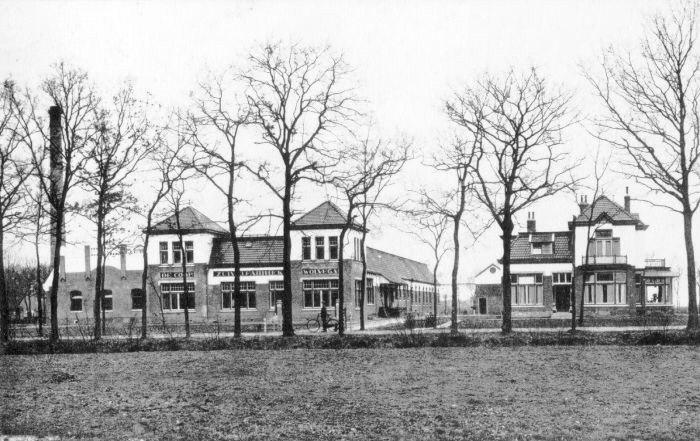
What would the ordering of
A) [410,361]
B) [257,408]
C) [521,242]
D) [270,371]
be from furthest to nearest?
1. [521,242]
2. [410,361]
3. [270,371]
4. [257,408]

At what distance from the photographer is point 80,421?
391 inches

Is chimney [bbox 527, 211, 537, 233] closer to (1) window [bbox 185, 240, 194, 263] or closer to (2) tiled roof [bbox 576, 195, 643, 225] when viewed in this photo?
(2) tiled roof [bbox 576, 195, 643, 225]

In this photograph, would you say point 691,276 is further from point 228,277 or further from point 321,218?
point 228,277

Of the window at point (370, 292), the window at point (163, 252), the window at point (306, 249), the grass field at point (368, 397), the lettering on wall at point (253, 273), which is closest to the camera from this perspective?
the grass field at point (368, 397)

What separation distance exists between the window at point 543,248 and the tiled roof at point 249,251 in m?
19.3

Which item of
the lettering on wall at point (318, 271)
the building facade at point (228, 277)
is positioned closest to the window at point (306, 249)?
the building facade at point (228, 277)

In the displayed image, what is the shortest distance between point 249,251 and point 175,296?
5.87 m

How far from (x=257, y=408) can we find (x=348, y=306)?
109ft

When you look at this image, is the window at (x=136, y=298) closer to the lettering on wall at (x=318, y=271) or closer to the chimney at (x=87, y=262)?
the chimney at (x=87, y=262)

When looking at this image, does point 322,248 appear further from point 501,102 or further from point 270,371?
point 270,371

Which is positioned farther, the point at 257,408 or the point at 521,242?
the point at 521,242

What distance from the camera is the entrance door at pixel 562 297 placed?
5183cm

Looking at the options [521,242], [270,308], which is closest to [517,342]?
[270,308]

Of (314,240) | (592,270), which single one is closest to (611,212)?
(592,270)
